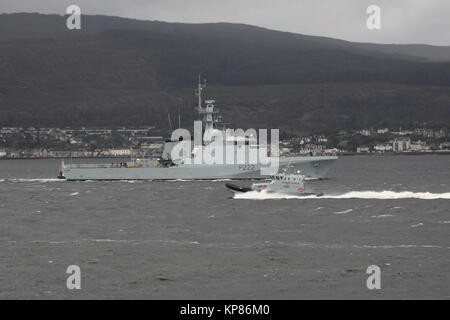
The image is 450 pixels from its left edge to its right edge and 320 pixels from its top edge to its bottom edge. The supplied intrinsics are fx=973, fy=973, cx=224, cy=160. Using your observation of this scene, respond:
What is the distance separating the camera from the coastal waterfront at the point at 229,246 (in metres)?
32.8

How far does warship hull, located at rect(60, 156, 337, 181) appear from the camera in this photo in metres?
90.9

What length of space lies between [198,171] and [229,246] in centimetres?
5126

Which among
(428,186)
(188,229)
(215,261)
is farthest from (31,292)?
(428,186)

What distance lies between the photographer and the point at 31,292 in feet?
107

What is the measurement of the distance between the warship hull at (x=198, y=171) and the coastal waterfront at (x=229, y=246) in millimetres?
21392

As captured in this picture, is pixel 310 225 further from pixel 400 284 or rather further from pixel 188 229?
pixel 400 284

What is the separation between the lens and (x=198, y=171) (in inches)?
3661
